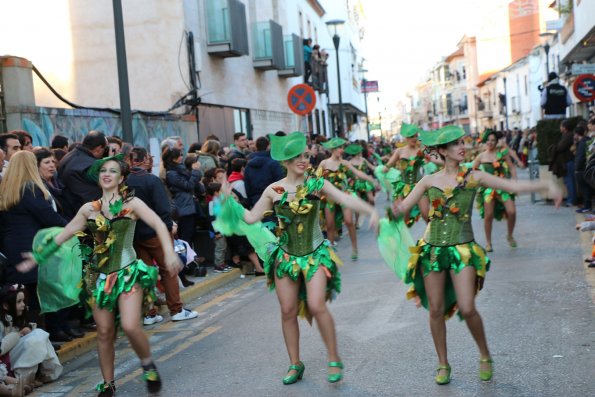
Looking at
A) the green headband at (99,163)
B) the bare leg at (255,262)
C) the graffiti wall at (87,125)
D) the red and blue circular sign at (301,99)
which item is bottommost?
the bare leg at (255,262)

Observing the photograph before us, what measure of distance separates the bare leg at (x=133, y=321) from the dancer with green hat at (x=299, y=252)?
3.48 feet

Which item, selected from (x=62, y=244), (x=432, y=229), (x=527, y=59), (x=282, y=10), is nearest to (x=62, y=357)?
(x=62, y=244)

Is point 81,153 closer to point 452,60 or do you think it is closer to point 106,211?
point 106,211

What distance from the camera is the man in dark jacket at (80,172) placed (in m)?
8.67

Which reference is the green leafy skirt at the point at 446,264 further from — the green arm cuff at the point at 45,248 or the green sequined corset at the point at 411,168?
the green sequined corset at the point at 411,168

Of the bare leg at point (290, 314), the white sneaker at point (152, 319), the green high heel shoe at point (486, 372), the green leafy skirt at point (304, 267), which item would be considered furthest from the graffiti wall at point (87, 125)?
the green high heel shoe at point (486, 372)

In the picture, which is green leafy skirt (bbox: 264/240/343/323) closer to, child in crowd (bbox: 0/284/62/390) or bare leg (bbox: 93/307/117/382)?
bare leg (bbox: 93/307/117/382)

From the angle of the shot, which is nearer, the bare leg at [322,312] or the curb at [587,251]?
the bare leg at [322,312]

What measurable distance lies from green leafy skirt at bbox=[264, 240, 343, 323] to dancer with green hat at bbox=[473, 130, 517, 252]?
22.1 ft

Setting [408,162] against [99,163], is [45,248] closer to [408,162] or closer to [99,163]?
[99,163]

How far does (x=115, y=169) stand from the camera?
21.8ft

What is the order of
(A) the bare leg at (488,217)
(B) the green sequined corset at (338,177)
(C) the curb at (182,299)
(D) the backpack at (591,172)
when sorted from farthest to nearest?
(B) the green sequined corset at (338,177) < (A) the bare leg at (488,217) < (C) the curb at (182,299) < (D) the backpack at (591,172)

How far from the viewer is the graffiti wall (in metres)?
13.2

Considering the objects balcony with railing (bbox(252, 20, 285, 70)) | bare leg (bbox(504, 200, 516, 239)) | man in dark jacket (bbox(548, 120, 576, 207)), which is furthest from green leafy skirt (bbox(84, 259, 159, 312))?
balcony with railing (bbox(252, 20, 285, 70))
